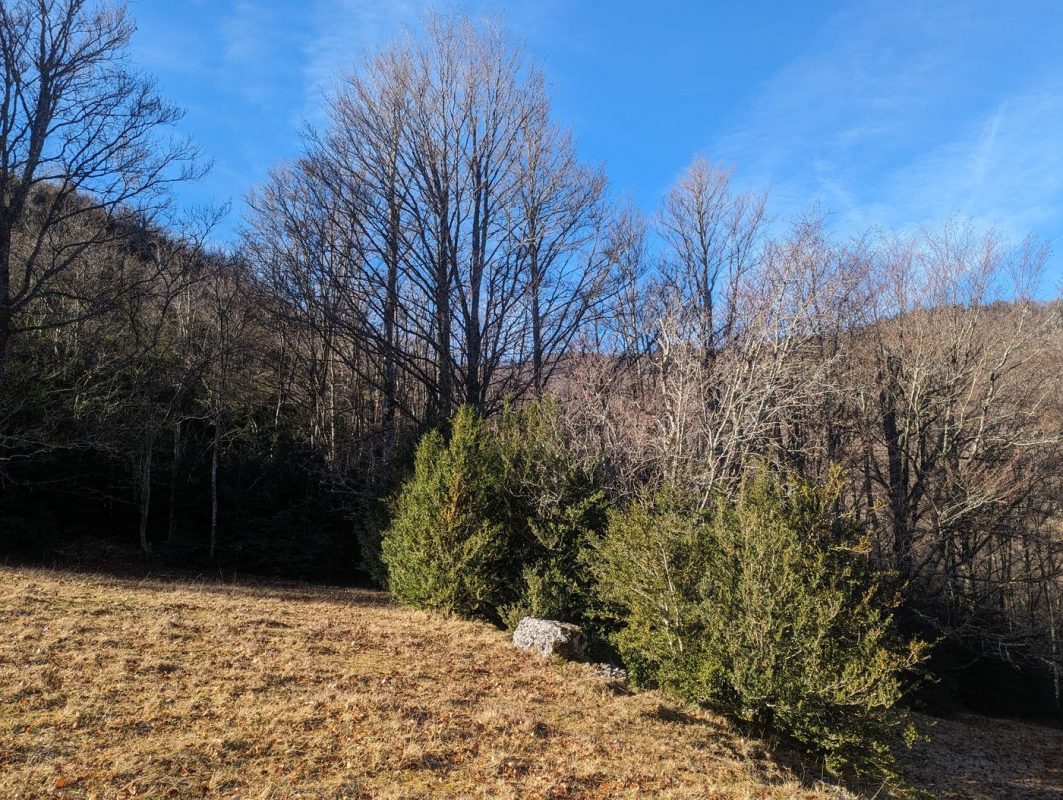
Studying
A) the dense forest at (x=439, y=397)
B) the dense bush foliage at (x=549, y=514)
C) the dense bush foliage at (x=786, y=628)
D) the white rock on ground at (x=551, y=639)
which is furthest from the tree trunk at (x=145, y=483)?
the dense bush foliage at (x=786, y=628)

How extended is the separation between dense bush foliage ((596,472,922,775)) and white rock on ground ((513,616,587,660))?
1.30 metres

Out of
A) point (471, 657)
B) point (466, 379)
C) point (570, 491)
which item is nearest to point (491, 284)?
point (466, 379)

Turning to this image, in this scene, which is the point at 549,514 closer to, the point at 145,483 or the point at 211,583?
the point at 211,583

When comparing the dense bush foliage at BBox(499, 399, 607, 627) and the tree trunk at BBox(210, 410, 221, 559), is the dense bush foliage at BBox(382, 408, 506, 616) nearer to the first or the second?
the dense bush foliage at BBox(499, 399, 607, 627)

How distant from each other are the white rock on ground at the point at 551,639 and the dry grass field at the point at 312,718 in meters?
0.22

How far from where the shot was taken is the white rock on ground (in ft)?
28.1

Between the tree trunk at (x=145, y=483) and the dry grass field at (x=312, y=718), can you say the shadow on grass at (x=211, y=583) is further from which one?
the dry grass field at (x=312, y=718)

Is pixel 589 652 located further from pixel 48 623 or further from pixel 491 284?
pixel 491 284

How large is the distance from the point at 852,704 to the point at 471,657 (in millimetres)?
4380

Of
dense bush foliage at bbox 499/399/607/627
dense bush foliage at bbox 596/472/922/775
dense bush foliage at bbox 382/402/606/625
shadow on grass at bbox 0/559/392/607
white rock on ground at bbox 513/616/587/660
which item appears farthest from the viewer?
shadow on grass at bbox 0/559/392/607

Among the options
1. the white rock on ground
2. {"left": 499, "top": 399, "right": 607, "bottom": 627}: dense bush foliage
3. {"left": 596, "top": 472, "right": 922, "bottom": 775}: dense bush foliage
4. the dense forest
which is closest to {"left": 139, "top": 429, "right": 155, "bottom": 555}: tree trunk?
the dense forest

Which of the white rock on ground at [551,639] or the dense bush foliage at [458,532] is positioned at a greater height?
the dense bush foliage at [458,532]

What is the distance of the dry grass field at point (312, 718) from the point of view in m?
4.29

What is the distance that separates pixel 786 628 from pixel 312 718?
14.7ft
